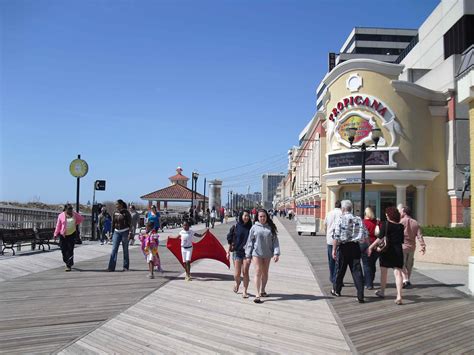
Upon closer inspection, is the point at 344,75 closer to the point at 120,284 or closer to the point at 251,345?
the point at 120,284

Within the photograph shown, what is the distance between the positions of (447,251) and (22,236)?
534 inches

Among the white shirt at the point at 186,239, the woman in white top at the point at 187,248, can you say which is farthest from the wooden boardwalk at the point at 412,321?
the white shirt at the point at 186,239

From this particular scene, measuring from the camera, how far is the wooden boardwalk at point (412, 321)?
5789mm

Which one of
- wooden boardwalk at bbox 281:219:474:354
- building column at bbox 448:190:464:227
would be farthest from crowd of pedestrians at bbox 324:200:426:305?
building column at bbox 448:190:464:227

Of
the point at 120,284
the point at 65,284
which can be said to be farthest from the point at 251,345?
the point at 65,284

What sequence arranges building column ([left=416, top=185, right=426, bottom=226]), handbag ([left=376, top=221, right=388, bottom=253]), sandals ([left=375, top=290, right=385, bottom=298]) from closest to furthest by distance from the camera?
1. handbag ([left=376, top=221, right=388, bottom=253])
2. sandals ([left=375, top=290, right=385, bottom=298])
3. building column ([left=416, top=185, right=426, bottom=226])

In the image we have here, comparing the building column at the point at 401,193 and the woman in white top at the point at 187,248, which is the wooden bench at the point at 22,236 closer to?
the woman in white top at the point at 187,248

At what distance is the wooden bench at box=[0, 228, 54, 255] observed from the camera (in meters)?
14.7

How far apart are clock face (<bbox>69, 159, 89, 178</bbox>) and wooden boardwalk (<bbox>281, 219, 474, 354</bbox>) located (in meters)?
13.4

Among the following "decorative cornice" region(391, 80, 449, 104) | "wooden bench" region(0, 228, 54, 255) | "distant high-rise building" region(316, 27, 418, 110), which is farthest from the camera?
"distant high-rise building" region(316, 27, 418, 110)

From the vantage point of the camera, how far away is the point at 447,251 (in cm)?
1437

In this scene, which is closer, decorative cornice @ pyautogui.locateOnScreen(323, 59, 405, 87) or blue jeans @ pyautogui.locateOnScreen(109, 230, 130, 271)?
blue jeans @ pyautogui.locateOnScreen(109, 230, 130, 271)

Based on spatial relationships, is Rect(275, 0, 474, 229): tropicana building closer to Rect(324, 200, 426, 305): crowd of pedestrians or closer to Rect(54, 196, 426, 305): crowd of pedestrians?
Rect(54, 196, 426, 305): crowd of pedestrians

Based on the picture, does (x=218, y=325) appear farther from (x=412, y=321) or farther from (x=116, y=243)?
(x=116, y=243)
